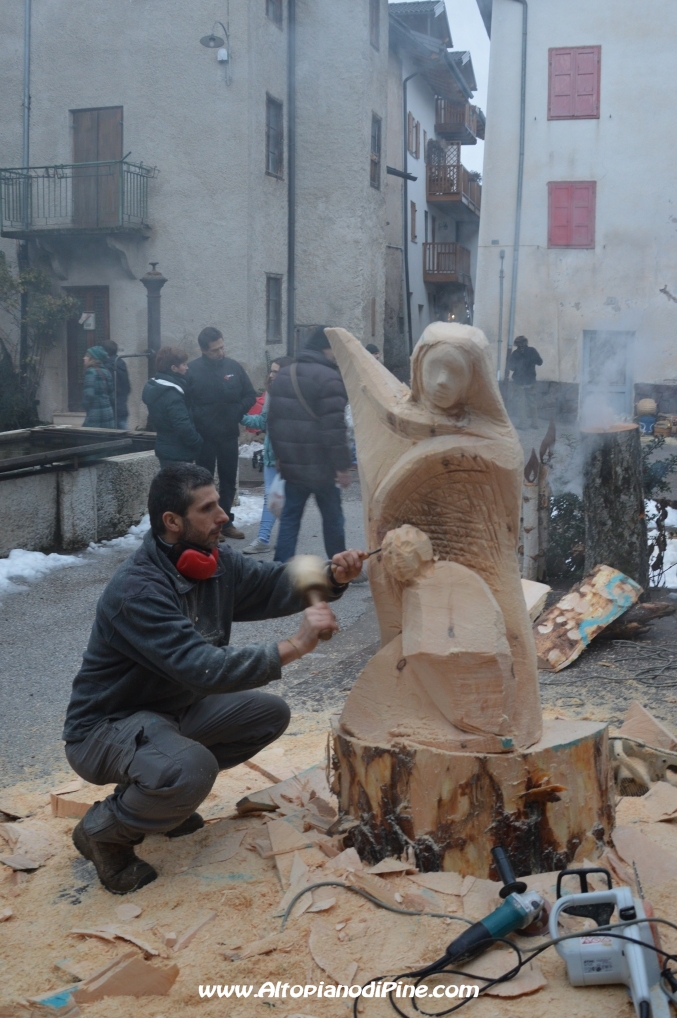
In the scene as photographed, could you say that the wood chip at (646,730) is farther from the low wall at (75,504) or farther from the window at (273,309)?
the window at (273,309)

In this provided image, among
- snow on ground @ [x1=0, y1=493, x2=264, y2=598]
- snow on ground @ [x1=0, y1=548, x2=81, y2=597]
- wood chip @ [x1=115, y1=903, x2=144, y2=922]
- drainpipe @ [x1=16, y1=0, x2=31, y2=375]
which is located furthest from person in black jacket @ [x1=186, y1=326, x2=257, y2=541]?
drainpipe @ [x1=16, y1=0, x2=31, y2=375]

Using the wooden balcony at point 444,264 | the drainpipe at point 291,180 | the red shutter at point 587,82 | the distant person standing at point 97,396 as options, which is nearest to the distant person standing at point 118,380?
the distant person standing at point 97,396

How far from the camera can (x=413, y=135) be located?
14.9 metres

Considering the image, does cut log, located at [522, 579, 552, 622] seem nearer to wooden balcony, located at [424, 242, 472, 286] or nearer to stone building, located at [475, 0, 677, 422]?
stone building, located at [475, 0, 677, 422]

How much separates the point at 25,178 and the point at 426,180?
7.83m

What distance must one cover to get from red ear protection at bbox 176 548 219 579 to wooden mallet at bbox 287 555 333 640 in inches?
10.2

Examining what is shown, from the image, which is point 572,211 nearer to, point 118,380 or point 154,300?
point 154,300

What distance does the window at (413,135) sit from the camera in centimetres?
1413

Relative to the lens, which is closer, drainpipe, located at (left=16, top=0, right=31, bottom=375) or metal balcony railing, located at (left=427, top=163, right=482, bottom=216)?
drainpipe, located at (left=16, top=0, right=31, bottom=375)

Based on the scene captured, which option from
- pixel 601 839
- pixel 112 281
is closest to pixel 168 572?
pixel 601 839

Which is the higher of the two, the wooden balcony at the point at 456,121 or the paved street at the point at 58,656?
the wooden balcony at the point at 456,121

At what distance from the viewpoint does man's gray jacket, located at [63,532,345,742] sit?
97.8 inches

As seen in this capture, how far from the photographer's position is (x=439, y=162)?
60.2ft

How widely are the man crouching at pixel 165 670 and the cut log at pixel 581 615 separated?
211cm
